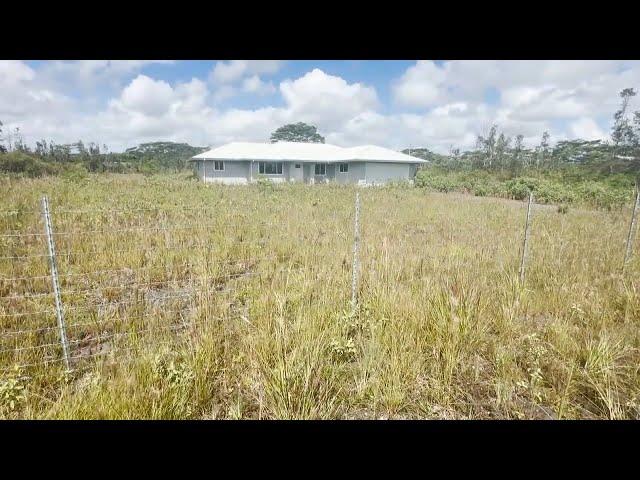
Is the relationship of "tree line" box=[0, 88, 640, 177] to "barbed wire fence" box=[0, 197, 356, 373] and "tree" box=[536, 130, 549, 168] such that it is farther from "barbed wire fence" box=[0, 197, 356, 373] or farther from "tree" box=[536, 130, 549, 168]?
"barbed wire fence" box=[0, 197, 356, 373]

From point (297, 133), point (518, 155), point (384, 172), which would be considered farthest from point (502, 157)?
point (297, 133)

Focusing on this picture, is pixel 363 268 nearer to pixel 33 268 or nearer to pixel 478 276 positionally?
pixel 478 276

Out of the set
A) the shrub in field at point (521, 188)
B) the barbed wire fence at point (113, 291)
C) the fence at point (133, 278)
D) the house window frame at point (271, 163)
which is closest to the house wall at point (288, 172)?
the house window frame at point (271, 163)

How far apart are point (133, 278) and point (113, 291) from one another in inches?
22.4

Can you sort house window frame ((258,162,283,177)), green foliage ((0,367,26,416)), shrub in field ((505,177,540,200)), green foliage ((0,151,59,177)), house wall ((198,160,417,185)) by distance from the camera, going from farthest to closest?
1. house window frame ((258,162,283,177))
2. house wall ((198,160,417,185))
3. green foliage ((0,151,59,177))
4. shrub in field ((505,177,540,200))
5. green foliage ((0,367,26,416))

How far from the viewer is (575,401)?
2.57 metres

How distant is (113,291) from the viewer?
429cm

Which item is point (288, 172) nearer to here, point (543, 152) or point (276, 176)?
point (276, 176)

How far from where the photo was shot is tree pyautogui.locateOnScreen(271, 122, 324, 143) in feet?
206

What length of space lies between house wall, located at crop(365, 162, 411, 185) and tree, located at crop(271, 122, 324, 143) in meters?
37.0

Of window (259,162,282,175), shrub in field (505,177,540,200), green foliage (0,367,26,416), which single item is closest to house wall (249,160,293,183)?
window (259,162,282,175)
